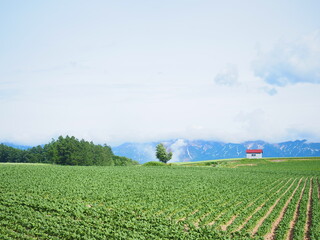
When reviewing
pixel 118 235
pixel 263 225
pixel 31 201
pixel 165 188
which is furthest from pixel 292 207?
pixel 31 201

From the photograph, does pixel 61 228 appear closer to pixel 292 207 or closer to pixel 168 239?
pixel 168 239

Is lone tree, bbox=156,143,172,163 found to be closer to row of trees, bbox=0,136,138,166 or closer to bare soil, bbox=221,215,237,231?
row of trees, bbox=0,136,138,166

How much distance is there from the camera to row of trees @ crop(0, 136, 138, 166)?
112 metres

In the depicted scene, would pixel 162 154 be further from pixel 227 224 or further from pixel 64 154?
pixel 227 224

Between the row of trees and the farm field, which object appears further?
the row of trees

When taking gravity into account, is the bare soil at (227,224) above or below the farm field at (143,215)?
below

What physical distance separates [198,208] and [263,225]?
21.8ft

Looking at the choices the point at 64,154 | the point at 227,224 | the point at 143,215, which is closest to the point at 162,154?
the point at 64,154

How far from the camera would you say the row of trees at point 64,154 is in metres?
112

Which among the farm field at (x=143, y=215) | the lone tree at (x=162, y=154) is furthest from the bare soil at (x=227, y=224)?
the lone tree at (x=162, y=154)

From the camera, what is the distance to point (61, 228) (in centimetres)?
1791

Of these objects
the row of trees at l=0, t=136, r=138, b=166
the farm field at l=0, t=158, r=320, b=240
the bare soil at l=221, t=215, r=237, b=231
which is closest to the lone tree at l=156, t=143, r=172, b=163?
the row of trees at l=0, t=136, r=138, b=166

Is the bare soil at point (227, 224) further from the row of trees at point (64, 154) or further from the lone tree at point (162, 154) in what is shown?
the row of trees at point (64, 154)

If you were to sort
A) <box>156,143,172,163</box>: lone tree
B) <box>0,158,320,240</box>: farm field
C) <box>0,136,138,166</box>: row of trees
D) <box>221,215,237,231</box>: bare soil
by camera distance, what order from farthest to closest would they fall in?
<box>156,143,172,163</box>: lone tree
<box>0,136,138,166</box>: row of trees
<box>221,215,237,231</box>: bare soil
<box>0,158,320,240</box>: farm field
